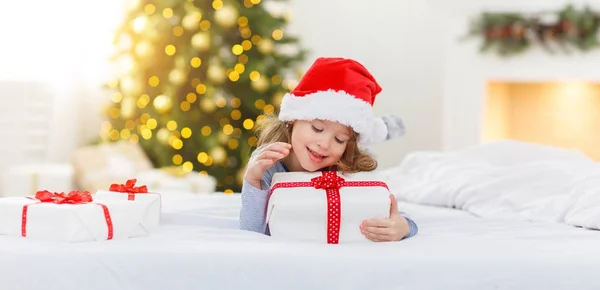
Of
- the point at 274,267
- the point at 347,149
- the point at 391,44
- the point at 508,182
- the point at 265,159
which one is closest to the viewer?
the point at 274,267

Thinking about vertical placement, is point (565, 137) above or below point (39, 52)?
below

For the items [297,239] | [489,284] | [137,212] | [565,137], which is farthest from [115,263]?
[565,137]

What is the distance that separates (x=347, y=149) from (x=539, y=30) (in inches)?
140

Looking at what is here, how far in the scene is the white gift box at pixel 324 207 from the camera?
1.80 m

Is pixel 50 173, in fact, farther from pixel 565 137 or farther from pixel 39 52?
pixel 565 137

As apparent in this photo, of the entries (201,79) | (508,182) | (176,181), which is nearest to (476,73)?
(201,79)

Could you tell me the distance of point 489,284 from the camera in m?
1.61

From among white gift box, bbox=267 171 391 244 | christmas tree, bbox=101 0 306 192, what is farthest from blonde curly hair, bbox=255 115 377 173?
christmas tree, bbox=101 0 306 192

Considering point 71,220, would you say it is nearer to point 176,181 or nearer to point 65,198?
point 65,198

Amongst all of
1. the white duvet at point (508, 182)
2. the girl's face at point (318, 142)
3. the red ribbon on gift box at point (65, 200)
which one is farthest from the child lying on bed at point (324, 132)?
the white duvet at point (508, 182)

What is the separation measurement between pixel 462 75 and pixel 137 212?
3.92m

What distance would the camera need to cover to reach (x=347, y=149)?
2.01 meters

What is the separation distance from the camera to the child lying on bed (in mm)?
1904

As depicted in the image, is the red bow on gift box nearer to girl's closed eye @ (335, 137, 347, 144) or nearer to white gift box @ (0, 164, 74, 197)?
girl's closed eye @ (335, 137, 347, 144)
